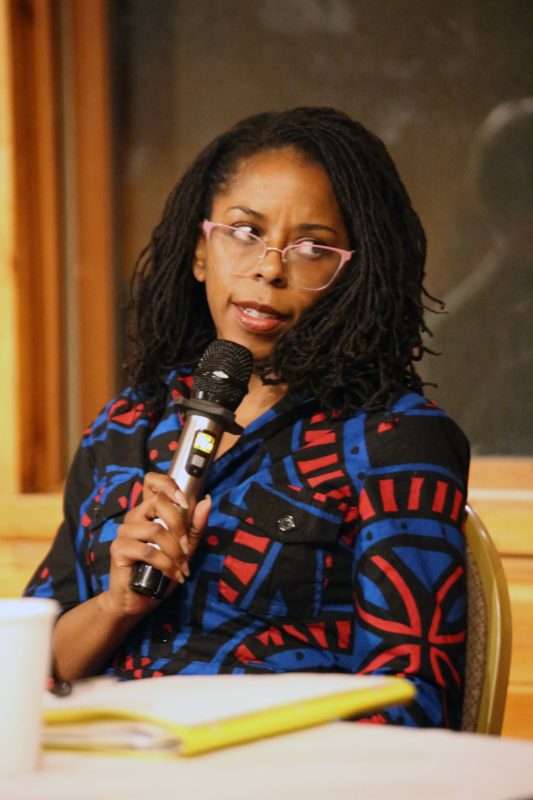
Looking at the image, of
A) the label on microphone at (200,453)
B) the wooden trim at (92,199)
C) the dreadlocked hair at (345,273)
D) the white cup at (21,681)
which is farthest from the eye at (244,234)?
the wooden trim at (92,199)

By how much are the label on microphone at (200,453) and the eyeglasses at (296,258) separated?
389 mm

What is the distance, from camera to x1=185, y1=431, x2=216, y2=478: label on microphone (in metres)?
1.16

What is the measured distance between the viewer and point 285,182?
1.52 m

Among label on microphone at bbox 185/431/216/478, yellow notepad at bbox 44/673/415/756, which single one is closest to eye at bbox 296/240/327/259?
label on microphone at bbox 185/431/216/478

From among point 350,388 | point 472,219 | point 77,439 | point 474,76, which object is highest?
point 474,76

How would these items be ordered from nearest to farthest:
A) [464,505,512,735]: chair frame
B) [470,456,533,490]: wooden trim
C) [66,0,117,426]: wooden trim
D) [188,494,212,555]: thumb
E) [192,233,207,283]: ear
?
[188,494,212,555]: thumb → [464,505,512,735]: chair frame → [192,233,207,283]: ear → [470,456,533,490]: wooden trim → [66,0,117,426]: wooden trim

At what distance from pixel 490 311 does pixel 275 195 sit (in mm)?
1073

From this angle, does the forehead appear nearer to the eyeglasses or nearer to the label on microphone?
the eyeglasses

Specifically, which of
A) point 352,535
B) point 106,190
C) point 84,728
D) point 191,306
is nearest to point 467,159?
point 106,190

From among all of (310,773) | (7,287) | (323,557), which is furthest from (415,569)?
(7,287)

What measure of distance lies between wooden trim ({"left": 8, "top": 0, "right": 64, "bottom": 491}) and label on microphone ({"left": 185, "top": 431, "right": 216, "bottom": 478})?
1.33 meters

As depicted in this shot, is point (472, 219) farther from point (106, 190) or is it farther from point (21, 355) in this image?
point (21, 355)

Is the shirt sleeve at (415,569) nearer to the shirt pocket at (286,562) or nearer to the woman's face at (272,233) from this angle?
the shirt pocket at (286,562)

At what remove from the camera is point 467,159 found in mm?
2484
